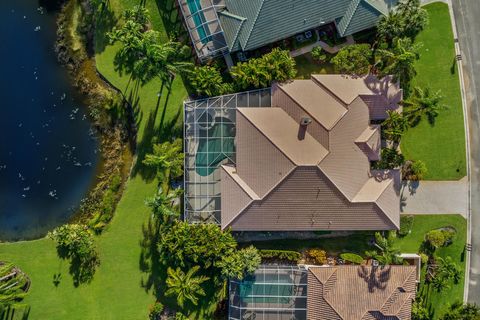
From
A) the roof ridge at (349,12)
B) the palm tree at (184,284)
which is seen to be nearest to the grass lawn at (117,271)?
the palm tree at (184,284)

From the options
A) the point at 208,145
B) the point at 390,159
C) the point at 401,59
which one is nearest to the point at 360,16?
the point at 401,59

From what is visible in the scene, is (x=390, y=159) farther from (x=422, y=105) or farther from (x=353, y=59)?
(x=353, y=59)

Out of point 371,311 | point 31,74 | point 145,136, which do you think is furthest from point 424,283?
point 31,74

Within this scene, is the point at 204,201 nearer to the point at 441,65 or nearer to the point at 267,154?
the point at 267,154

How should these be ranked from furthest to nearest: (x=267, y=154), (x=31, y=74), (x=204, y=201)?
1. (x=31, y=74)
2. (x=204, y=201)
3. (x=267, y=154)

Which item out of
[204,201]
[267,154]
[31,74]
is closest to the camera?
[267,154]

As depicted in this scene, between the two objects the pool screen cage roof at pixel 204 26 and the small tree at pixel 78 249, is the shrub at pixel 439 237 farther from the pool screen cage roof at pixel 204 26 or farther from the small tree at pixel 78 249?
the small tree at pixel 78 249
